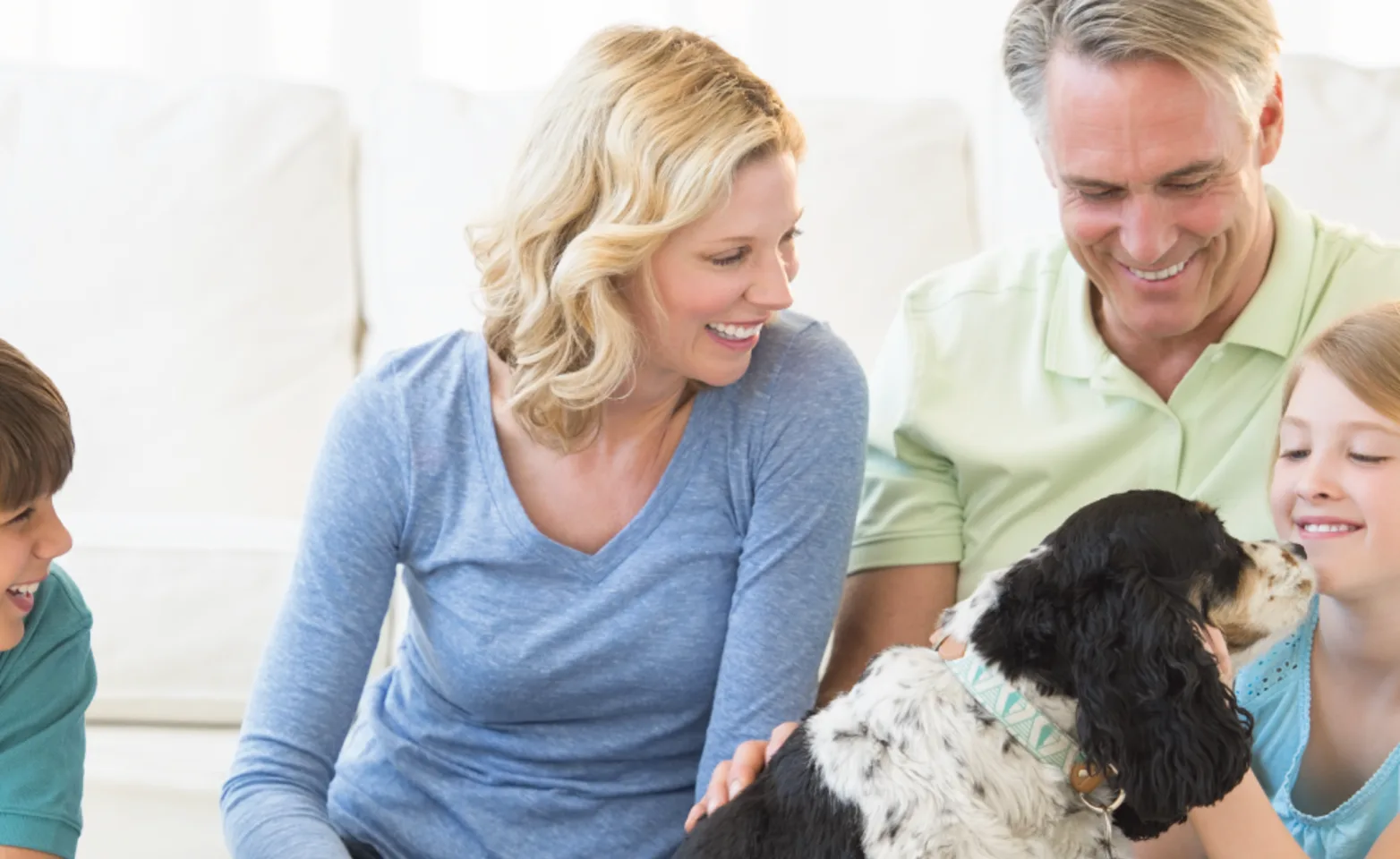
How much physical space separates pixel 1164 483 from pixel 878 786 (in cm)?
71

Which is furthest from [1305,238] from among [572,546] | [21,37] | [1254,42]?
[21,37]

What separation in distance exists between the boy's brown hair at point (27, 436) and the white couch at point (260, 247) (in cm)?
92

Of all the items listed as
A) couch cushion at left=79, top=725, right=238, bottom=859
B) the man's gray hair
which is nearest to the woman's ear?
the man's gray hair

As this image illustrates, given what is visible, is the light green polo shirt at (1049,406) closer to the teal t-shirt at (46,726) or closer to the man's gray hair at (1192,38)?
the man's gray hair at (1192,38)

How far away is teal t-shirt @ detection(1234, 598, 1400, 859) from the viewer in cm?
181

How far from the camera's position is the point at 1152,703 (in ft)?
4.96

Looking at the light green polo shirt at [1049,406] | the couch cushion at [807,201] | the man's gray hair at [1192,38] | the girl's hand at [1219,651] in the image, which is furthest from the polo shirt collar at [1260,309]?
the couch cushion at [807,201]

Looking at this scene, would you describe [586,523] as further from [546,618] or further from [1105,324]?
[1105,324]

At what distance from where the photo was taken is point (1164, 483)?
6.84ft

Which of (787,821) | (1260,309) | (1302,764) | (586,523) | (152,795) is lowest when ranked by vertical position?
(152,795)

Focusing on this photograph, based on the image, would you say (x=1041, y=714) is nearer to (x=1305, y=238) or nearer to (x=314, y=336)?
(x=1305, y=238)

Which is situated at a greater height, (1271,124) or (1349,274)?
(1271,124)

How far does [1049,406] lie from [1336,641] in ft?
1.56

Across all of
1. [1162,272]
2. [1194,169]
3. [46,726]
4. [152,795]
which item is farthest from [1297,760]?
[152,795]
